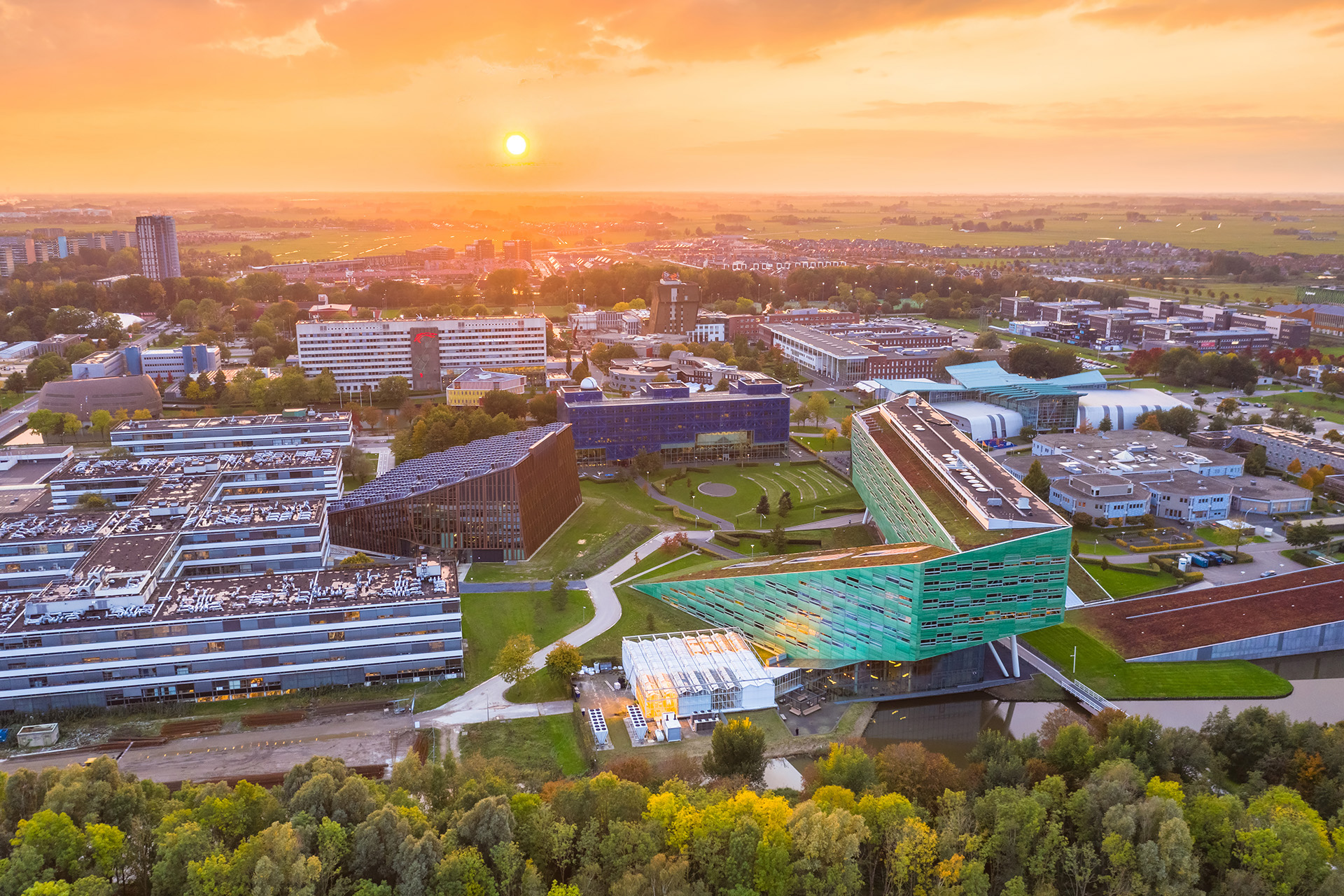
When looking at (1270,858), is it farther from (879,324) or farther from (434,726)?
(879,324)

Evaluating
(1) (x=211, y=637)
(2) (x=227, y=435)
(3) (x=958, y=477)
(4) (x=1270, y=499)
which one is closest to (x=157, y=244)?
(2) (x=227, y=435)

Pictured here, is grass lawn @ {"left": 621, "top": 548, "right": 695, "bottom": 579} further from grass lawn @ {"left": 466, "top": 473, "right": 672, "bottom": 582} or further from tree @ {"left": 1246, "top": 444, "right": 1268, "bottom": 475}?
tree @ {"left": 1246, "top": 444, "right": 1268, "bottom": 475}

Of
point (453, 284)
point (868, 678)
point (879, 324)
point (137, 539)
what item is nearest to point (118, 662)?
point (137, 539)

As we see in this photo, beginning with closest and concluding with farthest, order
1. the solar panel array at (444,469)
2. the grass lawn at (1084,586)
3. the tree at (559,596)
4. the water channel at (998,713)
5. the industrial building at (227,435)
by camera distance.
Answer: the water channel at (998,713) → the tree at (559,596) → the grass lawn at (1084,586) → the solar panel array at (444,469) → the industrial building at (227,435)

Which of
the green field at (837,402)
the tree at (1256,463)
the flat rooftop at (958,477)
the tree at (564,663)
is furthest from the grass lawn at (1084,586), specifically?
the green field at (837,402)

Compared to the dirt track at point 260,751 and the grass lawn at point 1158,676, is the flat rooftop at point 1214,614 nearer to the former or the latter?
the grass lawn at point 1158,676

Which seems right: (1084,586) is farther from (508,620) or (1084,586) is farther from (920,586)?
(508,620)
